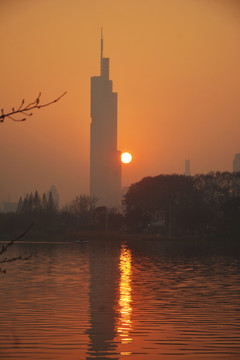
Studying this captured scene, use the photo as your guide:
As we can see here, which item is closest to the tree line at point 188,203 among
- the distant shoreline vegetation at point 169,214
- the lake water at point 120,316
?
the distant shoreline vegetation at point 169,214

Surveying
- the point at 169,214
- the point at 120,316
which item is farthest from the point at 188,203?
the point at 120,316

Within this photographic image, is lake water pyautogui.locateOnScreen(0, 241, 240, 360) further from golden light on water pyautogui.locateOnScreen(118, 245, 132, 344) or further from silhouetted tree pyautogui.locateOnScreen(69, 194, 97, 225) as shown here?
silhouetted tree pyautogui.locateOnScreen(69, 194, 97, 225)

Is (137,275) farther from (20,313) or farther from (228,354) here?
(228,354)

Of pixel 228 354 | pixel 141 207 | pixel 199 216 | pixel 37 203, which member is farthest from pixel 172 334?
pixel 37 203

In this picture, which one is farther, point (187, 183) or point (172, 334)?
point (187, 183)

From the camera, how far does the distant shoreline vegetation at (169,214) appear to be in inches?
4387

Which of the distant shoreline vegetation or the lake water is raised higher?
the distant shoreline vegetation

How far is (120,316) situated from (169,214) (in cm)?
9224

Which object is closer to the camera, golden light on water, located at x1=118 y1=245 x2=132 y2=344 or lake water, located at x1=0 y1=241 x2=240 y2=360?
lake water, located at x1=0 y1=241 x2=240 y2=360

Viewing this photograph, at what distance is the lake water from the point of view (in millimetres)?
16422

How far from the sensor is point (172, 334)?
1845 centimetres

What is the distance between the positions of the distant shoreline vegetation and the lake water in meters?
72.4

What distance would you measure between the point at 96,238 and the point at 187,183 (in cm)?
2027

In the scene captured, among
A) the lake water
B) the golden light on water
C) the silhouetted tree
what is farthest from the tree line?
the lake water
